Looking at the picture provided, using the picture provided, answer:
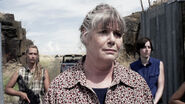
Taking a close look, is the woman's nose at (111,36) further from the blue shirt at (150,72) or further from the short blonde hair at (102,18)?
the blue shirt at (150,72)

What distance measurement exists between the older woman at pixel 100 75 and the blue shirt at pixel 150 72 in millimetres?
2634

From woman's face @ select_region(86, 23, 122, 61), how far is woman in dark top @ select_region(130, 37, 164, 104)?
283cm

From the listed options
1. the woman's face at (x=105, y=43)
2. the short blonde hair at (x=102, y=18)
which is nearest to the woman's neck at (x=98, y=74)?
the woman's face at (x=105, y=43)

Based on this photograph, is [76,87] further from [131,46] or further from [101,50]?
[131,46]

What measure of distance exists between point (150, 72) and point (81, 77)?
2.83 metres

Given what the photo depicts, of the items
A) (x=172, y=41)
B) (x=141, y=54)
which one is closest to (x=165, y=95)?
(x=172, y=41)

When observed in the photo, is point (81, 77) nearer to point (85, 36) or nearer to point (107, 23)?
point (85, 36)

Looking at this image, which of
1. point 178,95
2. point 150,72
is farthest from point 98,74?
point 150,72

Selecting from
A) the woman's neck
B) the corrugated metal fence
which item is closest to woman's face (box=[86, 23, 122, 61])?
the woman's neck

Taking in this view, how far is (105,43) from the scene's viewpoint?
Answer: 6.31 feet

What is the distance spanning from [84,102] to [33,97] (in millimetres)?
2860

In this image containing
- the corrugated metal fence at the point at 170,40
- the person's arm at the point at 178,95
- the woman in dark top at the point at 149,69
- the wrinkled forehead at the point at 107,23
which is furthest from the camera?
the corrugated metal fence at the point at 170,40

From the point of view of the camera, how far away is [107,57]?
193 cm

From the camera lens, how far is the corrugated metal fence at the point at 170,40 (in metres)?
6.95
